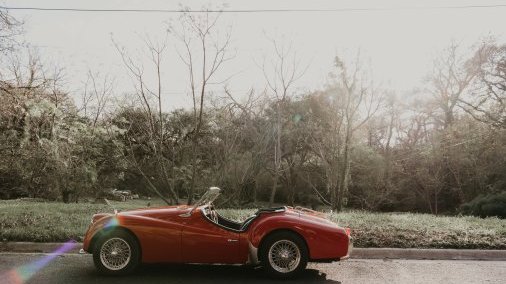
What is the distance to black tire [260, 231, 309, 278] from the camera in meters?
6.79

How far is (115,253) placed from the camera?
Result: 270 inches

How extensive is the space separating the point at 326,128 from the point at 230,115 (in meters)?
7.38

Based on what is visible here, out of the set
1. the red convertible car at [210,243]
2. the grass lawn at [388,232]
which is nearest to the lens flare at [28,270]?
the grass lawn at [388,232]

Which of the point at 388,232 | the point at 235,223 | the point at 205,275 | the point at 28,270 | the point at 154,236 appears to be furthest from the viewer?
the point at 388,232

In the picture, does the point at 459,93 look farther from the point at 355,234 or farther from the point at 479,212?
the point at 355,234

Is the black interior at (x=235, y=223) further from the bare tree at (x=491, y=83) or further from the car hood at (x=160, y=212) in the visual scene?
the bare tree at (x=491, y=83)

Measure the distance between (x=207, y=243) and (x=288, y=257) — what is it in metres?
1.11

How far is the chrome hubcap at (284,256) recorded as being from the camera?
681 centimetres

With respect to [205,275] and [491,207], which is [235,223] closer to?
[205,275]

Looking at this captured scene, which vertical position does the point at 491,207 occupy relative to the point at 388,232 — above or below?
Answer: above

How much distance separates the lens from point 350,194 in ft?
117

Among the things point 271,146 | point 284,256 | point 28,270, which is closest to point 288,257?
point 284,256

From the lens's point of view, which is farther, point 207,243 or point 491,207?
point 491,207

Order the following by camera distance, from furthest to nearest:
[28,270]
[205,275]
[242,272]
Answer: [242,272]
[28,270]
[205,275]
